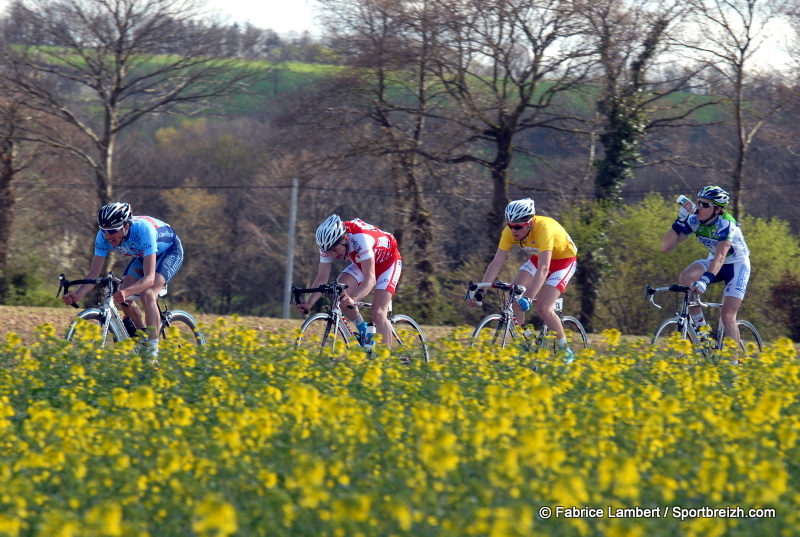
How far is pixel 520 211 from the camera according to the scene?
9289mm

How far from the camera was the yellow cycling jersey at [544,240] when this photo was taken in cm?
940

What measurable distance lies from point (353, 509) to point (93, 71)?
33207 millimetres

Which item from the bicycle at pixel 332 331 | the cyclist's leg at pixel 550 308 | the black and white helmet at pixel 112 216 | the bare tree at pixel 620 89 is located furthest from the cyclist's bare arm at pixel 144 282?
the bare tree at pixel 620 89

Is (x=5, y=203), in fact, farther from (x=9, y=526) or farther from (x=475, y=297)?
(x=9, y=526)

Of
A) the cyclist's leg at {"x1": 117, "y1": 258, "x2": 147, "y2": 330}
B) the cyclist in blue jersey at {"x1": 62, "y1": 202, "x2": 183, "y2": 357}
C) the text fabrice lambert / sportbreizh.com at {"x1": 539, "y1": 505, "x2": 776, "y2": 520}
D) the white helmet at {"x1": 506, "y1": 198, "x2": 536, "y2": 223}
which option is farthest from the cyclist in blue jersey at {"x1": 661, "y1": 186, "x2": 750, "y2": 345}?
the text fabrice lambert / sportbreizh.com at {"x1": 539, "y1": 505, "x2": 776, "y2": 520}

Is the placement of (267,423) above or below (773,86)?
below

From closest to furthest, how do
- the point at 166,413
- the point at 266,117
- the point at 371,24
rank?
the point at 166,413 < the point at 371,24 < the point at 266,117

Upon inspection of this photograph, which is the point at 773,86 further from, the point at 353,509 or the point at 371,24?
the point at 353,509

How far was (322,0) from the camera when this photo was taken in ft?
96.3

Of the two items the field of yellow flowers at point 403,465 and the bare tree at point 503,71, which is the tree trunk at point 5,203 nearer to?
the bare tree at point 503,71

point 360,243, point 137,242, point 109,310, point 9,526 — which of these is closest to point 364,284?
point 360,243

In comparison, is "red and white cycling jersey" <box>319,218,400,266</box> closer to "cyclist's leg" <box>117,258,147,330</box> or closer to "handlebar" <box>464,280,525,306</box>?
"handlebar" <box>464,280,525,306</box>

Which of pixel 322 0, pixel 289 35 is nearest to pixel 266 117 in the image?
pixel 289 35

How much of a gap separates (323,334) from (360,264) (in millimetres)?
727
